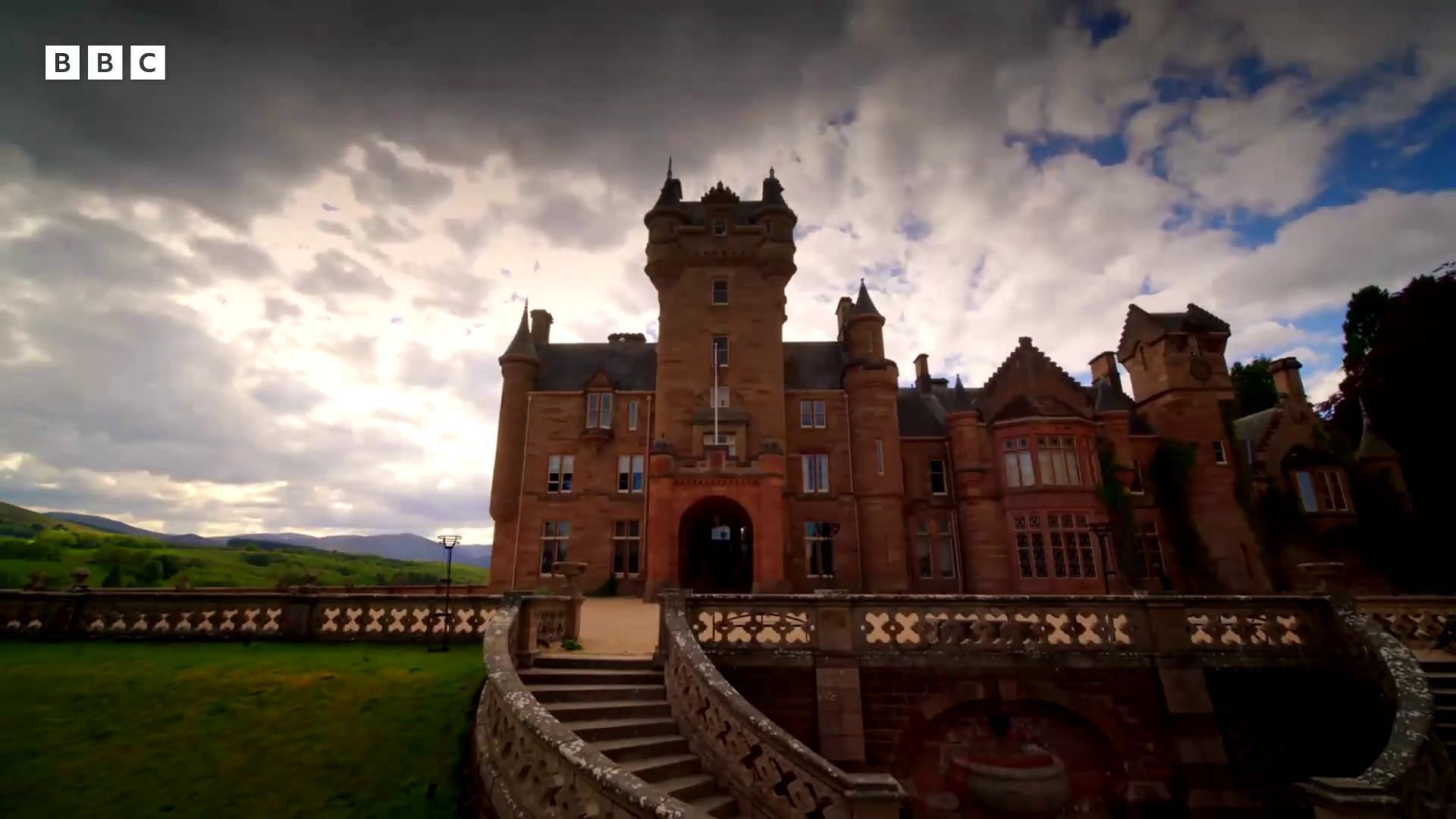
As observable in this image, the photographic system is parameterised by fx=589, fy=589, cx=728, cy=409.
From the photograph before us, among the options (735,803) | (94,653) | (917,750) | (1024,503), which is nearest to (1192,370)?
(1024,503)

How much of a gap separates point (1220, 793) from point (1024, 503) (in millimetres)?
19860

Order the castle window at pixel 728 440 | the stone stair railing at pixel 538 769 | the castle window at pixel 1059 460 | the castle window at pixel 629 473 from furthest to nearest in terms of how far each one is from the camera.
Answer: the castle window at pixel 629 473
the castle window at pixel 728 440
the castle window at pixel 1059 460
the stone stair railing at pixel 538 769

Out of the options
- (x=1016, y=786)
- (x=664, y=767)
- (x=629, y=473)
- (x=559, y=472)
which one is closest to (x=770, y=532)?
(x=629, y=473)

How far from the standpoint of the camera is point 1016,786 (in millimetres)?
11055

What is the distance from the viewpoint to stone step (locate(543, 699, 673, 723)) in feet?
31.9

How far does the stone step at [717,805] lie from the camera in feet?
27.4

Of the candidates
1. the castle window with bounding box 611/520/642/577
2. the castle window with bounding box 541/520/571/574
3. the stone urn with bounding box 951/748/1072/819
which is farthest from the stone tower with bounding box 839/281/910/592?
the stone urn with bounding box 951/748/1072/819

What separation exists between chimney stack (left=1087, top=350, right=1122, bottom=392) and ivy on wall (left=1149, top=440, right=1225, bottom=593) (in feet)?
14.4

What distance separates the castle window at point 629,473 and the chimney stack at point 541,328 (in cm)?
1031

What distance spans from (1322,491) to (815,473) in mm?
27155

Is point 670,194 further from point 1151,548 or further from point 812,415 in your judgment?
point 1151,548

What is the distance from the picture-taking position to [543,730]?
23.5 ft

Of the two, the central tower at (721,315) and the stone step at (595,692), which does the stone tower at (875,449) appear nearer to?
the central tower at (721,315)

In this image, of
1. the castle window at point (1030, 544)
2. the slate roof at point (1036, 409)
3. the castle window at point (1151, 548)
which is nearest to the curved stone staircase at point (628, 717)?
the castle window at point (1030, 544)
